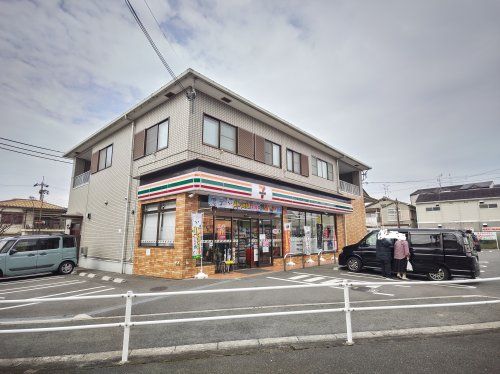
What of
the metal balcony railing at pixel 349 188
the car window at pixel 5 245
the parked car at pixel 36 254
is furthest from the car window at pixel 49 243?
the metal balcony railing at pixel 349 188

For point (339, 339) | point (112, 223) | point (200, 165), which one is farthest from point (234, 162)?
point (339, 339)

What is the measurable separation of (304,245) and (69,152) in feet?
55.7

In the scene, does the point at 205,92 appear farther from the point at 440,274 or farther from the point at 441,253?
the point at 440,274

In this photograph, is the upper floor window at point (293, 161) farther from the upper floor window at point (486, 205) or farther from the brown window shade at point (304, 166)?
the upper floor window at point (486, 205)

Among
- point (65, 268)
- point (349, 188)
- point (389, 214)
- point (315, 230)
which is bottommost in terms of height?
point (65, 268)

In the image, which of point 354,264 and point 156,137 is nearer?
point 354,264

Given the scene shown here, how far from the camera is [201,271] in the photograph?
1065cm

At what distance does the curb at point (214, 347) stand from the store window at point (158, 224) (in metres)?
7.22

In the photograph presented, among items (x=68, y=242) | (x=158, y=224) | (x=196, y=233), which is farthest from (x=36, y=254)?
(x=196, y=233)

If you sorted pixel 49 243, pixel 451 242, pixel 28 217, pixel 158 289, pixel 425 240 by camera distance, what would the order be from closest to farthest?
pixel 158 289 < pixel 451 242 < pixel 425 240 < pixel 49 243 < pixel 28 217

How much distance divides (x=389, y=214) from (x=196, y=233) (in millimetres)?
46386

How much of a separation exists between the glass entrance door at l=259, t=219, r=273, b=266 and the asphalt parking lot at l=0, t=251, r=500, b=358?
3.35 m

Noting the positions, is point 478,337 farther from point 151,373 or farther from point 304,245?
point 304,245

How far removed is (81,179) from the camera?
19.1 metres
